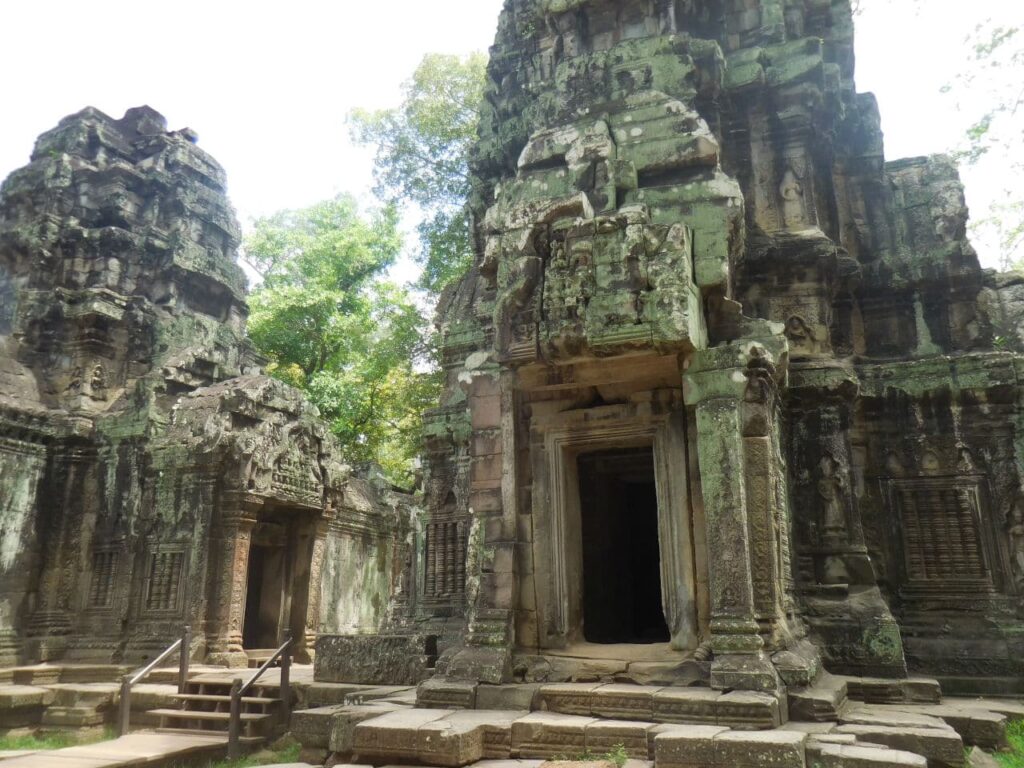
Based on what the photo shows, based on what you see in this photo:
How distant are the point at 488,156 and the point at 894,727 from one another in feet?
25.3

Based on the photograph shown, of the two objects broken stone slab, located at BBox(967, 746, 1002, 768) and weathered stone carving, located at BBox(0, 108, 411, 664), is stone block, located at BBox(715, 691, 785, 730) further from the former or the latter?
weathered stone carving, located at BBox(0, 108, 411, 664)

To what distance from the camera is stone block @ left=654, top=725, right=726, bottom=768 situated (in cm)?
431

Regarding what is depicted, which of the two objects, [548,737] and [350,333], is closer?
[548,737]

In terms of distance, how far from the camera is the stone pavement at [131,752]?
5.73m

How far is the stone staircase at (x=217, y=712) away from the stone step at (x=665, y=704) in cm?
368

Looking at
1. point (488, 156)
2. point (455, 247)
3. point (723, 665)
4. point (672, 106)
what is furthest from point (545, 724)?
point (455, 247)

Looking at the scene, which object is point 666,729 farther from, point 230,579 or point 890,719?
point 230,579

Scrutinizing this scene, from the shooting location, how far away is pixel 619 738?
192 inches

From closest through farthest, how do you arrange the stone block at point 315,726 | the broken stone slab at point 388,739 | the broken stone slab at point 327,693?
1. the broken stone slab at point 388,739
2. the stone block at point 315,726
3. the broken stone slab at point 327,693

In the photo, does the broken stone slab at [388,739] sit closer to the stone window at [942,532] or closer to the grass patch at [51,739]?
the stone window at [942,532]

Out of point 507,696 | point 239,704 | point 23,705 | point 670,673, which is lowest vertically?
point 23,705

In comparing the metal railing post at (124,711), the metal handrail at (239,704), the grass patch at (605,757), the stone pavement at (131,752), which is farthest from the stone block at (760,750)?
the metal railing post at (124,711)

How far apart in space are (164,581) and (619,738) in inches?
330

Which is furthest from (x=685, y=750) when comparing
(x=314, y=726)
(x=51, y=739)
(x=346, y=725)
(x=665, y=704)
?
(x=51, y=739)
